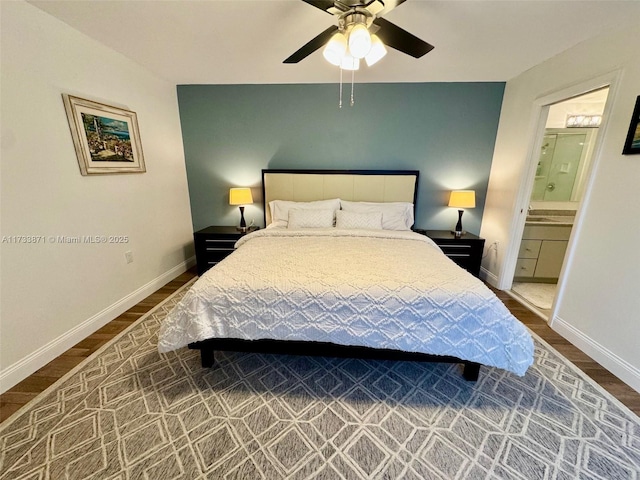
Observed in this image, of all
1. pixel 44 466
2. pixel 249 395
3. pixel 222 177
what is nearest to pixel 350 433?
pixel 249 395

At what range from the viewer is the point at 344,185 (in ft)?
11.1

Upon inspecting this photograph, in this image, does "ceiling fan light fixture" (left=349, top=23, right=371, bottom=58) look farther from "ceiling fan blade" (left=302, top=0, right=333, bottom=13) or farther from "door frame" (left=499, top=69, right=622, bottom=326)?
"door frame" (left=499, top=69, right=622, bottom=326)

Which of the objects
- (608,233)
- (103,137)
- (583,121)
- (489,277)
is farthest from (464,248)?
(103,137)

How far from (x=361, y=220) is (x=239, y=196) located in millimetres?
1579

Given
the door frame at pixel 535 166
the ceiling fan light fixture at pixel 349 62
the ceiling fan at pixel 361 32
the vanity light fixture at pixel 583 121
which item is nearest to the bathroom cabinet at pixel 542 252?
the door frame at pixel 535 166

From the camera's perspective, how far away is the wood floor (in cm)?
157

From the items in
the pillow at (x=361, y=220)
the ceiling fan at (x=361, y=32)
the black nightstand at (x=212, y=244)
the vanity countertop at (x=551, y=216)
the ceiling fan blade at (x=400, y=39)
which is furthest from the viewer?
the vanity countertop at (x=551, y=216)

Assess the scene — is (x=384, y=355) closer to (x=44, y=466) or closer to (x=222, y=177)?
(x=44, y=466)

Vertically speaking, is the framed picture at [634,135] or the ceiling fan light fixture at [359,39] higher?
the ceiling fan light fixture at [359,39]

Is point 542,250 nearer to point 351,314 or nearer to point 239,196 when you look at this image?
point 351,314

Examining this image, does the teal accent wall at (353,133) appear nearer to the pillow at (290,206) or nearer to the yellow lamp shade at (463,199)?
the yellow lamp shade at (463,199)

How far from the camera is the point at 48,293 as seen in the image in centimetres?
186

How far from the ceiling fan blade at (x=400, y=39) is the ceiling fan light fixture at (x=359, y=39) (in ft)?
0.67

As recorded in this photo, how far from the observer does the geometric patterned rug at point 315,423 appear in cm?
122
